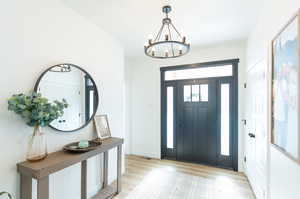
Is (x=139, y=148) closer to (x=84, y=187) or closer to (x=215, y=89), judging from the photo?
Result: (x=84, y=187)

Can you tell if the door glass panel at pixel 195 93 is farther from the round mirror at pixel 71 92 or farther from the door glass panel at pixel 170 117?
the round mirror at pixel 71 92

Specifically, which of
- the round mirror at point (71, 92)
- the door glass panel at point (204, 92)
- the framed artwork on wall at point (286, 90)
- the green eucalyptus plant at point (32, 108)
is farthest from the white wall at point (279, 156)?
the round mirror at point (71, 92)

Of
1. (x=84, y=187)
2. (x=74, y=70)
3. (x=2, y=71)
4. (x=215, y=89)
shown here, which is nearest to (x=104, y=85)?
(x=74, y=70)

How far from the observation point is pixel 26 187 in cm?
141

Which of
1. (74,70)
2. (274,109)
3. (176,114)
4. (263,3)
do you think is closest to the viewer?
(274,109)

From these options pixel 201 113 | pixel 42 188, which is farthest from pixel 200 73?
pixel 42 188

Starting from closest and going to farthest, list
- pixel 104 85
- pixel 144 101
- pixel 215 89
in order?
pixel 104 85 < pixel 215 89 < pixel 144 101

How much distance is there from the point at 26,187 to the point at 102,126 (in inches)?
45.9

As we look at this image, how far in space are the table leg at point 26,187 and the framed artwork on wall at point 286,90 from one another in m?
2.19

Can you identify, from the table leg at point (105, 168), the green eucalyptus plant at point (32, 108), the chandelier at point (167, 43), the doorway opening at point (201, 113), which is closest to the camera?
the green eucalyptus plant at point (32, 108)

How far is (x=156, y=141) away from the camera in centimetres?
390

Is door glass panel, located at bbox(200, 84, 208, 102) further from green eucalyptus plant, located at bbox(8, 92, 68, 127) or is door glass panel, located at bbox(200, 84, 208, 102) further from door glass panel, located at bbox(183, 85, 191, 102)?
green eucalyptus plant, located at bbox(8, 92, 68, 127)

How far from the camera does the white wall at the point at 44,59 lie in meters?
1.38

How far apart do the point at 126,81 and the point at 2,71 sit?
2.87 metres
